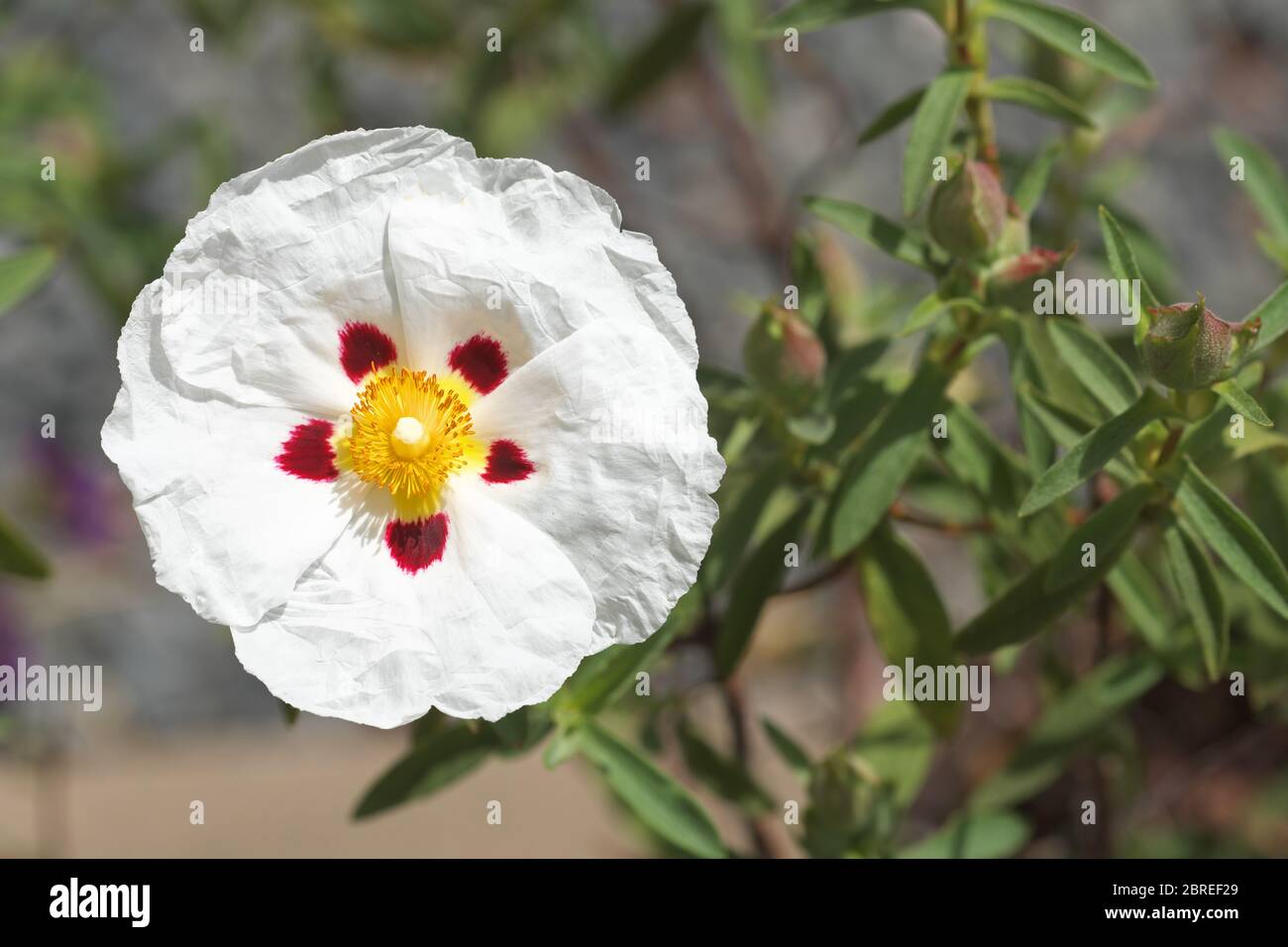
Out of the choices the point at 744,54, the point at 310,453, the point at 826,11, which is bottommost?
the point at 310,453

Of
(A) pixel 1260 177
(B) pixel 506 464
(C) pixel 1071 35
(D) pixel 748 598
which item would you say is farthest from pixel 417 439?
(A) pixel 1260 177

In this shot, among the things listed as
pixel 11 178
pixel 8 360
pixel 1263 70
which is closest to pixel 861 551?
pixel 11 178

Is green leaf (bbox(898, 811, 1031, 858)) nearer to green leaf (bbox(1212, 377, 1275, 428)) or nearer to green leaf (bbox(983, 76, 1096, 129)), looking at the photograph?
green leaf (bbox(1212, 377, 1275, 428))

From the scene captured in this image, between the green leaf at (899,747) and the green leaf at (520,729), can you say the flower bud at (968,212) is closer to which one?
the green leaf at (520,729)

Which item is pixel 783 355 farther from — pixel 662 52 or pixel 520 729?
pixel 662 52

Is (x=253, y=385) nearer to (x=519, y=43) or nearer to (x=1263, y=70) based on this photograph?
(x=519, y=43)

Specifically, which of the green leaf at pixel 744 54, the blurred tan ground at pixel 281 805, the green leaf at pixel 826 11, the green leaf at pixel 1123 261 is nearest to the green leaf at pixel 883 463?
the green leaf at pixel 1123 261
